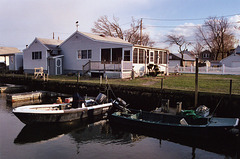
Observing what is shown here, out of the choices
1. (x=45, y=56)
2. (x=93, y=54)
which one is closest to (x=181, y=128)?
(x=93, y=54)

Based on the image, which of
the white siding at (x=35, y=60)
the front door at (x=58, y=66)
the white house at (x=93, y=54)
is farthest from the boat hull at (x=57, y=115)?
the white siding at (x=35, y=60)

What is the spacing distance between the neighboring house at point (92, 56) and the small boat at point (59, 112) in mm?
8538

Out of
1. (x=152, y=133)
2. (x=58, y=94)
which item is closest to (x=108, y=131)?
(x=152, y=133)

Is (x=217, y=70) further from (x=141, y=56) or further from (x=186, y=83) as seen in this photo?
(x=186, y=83)

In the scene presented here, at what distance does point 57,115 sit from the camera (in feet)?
42.4

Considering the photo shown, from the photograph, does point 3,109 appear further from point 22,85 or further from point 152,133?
point 22,85

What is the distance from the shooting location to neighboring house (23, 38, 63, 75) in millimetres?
30656

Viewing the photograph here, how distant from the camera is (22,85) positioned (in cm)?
2945

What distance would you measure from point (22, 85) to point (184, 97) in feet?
73.0

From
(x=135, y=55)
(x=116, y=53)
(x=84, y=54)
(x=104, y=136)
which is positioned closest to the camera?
(x=104, y=136)

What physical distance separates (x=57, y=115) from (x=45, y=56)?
19905 mm

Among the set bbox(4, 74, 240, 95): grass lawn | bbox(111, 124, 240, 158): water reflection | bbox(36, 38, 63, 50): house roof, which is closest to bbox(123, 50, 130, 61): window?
bbox(4, 74, 240, 95): grass lawn

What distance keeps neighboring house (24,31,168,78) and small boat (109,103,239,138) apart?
1069cm

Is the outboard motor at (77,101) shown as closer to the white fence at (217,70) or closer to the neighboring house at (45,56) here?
the neighboring house at (45,56)
